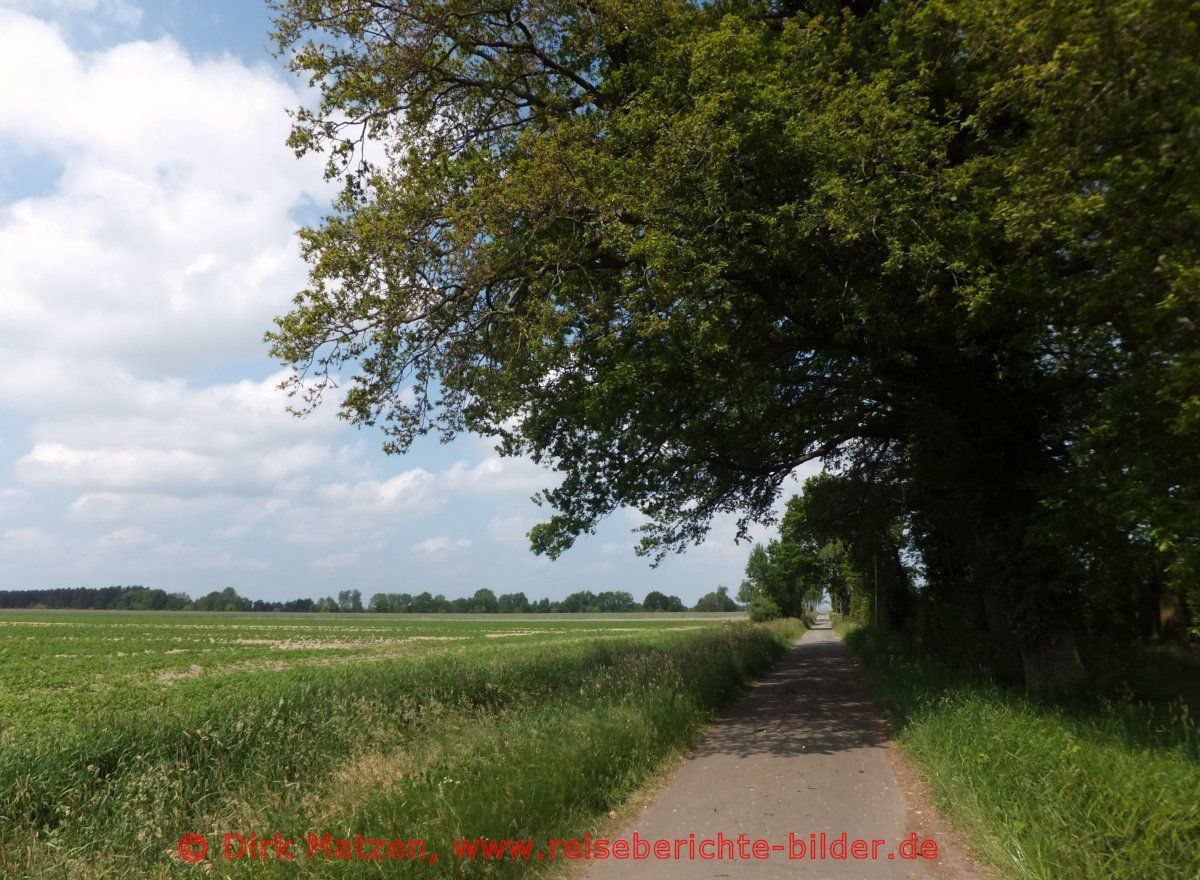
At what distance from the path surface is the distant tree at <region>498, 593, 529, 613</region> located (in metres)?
174

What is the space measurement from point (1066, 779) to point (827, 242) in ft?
22.0

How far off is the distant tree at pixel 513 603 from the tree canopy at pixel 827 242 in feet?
567

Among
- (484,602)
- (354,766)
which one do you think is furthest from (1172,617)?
(484,602)

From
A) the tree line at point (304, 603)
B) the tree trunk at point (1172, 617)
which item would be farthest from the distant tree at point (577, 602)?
A: the tree trunk at point (1172, 617)

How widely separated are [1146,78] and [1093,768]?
19.4 ft

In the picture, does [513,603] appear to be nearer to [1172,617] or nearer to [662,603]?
[662,603]

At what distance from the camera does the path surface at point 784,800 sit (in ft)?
17.5

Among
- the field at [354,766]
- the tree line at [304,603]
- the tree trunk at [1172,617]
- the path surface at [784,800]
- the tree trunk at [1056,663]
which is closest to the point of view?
the path surface at [784,800]

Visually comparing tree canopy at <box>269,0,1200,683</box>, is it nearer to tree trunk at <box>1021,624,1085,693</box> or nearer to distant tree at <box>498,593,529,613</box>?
tree trunk at <box>1021,624,1085,693</box>

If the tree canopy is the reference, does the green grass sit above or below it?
below

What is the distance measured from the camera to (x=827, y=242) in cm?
990

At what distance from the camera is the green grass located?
4.67 m

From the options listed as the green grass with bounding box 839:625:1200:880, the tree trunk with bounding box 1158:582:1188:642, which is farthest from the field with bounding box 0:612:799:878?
the tree trunk with bounding box 1158:582:1188:642

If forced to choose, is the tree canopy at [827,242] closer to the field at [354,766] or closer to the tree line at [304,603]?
the field at [354,766]
